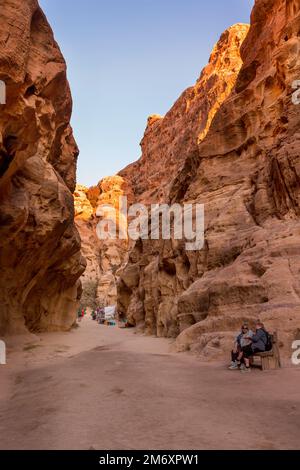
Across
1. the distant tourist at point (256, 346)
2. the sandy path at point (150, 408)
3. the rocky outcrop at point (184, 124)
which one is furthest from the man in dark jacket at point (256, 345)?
the rocky outcrop at point (184, 124)

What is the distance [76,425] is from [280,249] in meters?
9.67

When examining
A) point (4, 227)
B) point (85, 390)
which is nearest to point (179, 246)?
point (4, 227)

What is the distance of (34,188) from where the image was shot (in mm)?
18359

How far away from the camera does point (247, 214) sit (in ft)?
53.9

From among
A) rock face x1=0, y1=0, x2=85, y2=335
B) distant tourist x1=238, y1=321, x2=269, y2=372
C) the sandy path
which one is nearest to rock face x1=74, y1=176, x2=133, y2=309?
rock face x1=0, y1=0, x2=85, y2=335

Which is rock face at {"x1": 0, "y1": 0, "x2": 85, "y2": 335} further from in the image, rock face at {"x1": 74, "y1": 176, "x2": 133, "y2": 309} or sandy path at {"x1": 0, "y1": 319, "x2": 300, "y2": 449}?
rock face at {"x1": 74, "y1": 176, "x2": 133, "y2": 309}

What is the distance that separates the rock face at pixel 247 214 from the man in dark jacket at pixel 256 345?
4.16 ft

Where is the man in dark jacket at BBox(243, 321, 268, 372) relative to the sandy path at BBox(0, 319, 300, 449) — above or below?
above

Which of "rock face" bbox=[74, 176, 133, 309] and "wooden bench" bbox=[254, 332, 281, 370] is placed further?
"rock face" bbox=[74, 176, 133, 309]

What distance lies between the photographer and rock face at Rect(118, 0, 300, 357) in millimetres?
11602

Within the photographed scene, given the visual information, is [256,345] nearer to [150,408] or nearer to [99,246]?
[150,408]

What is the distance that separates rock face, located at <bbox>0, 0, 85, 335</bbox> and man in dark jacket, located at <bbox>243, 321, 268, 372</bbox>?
930 cm

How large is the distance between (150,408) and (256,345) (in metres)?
3.77

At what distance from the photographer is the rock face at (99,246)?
71.0 meters
